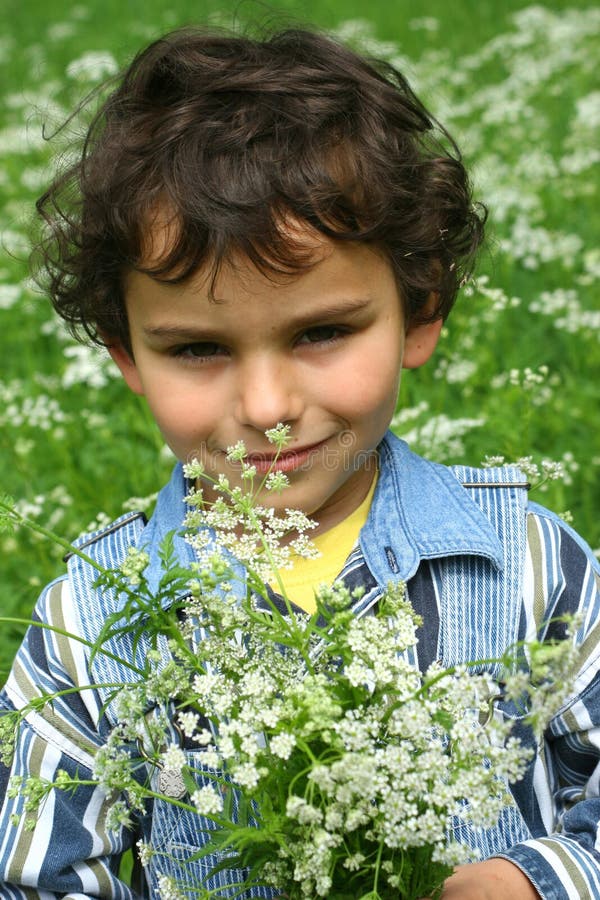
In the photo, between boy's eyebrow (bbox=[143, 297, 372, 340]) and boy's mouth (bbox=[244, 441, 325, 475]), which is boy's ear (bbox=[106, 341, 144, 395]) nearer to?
boy's eyebrow (bbox=[143, 297, 372, 340])

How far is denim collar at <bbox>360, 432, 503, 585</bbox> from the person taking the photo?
2150 millimetres

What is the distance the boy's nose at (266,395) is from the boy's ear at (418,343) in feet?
1.62

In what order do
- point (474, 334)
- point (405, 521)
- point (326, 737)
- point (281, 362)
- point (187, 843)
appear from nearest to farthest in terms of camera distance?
point (326, 737) → point (281, 362) → point (187, 843) → point (405, 521) → point (474, 334)

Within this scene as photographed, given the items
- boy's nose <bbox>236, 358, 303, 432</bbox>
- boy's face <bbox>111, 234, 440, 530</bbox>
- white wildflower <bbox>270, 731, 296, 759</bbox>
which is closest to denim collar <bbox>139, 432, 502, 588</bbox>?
boy's face <bbox>111, 234, 440, 530</bbox>

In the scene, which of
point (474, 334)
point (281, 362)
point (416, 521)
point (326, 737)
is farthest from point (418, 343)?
point (474, 334)

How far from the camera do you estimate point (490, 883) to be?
1867mm

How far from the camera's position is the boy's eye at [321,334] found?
2.06m

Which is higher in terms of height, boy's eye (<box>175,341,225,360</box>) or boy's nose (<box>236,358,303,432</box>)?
boy's eye (<box>175,341,225,360</box>)

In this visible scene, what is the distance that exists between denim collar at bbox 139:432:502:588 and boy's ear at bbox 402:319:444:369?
0.56 feet

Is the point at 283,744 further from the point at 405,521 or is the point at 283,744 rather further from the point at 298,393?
the point at 405,521

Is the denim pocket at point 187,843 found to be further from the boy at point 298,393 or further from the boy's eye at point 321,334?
the boy's eye at point 321,334

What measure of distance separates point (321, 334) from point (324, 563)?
468mm

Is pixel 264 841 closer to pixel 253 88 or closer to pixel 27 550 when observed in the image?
pixel 253 88

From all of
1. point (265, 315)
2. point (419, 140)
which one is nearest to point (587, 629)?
point (265, 315)
